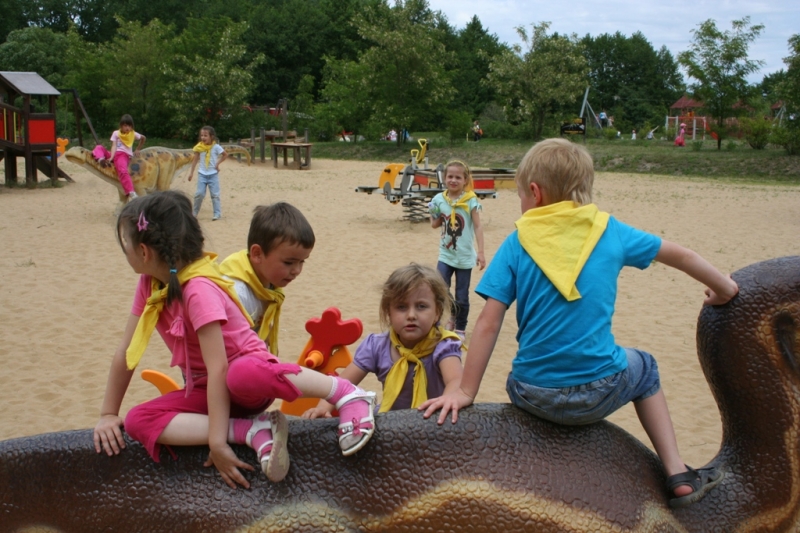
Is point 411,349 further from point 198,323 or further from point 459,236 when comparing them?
point 459,236

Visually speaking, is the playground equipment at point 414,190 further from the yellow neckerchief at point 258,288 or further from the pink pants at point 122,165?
the yellow neckerchief at point 258,288

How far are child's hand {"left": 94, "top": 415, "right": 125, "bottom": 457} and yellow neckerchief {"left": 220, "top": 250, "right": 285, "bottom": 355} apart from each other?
0.64 metres

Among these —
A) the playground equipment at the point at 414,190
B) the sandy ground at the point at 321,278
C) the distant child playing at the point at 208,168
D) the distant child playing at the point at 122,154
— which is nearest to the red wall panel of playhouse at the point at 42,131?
the sandy ground at the point at 321,278

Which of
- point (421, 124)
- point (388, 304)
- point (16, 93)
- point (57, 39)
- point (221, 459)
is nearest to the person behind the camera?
point (221, 459)

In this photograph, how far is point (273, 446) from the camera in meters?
2.02

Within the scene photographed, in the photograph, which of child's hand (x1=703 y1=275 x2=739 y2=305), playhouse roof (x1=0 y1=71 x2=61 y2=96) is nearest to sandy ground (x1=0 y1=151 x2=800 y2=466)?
child's hand (x1=703 y1=275 x2=739 y2=305)

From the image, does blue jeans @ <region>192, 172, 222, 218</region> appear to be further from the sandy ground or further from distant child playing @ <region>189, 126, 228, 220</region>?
the sandy ground

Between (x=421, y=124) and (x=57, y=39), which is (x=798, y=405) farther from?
(x=57, y=39)

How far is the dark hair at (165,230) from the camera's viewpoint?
210cm

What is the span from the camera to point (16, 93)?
19.2 metres

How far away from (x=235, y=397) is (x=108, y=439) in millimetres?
407

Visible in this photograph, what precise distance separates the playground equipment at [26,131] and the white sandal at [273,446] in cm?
1761

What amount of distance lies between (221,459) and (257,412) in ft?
0.69

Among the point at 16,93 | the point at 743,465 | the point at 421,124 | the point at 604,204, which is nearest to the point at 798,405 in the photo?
the point at 743,465
